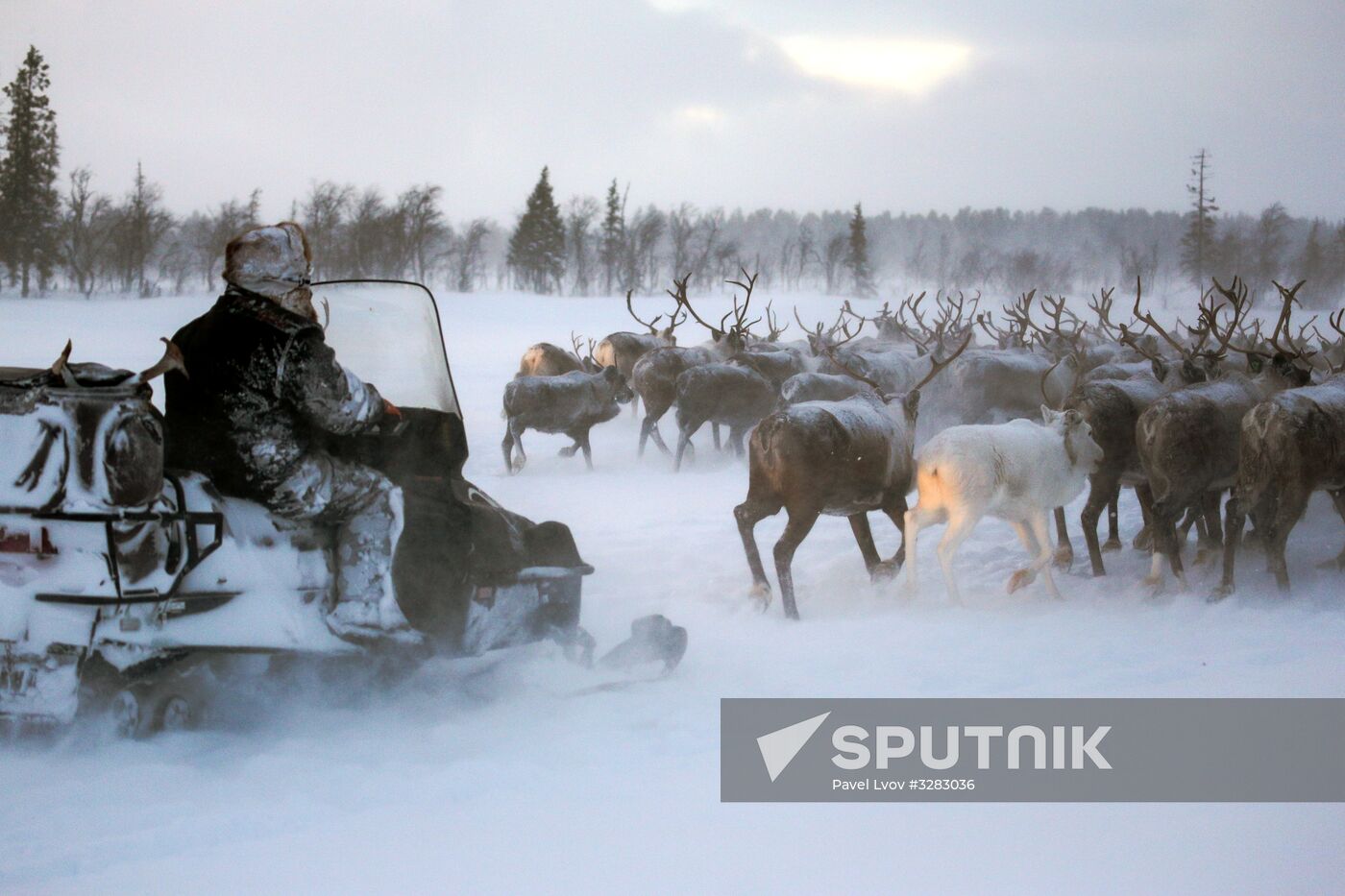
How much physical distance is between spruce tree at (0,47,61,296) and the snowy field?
0.47m

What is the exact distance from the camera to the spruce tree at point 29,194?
4.13 meters

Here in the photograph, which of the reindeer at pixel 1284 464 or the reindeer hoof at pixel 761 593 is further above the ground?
the reindeer at pixel 1284 464

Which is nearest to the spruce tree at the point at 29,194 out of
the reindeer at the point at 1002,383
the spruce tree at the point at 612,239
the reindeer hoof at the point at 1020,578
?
the spruce tree at the point at 612,239

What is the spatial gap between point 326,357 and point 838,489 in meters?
2.07

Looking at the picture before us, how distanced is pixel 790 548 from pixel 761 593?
9.1 inches

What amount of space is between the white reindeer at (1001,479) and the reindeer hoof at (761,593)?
540 millimetres

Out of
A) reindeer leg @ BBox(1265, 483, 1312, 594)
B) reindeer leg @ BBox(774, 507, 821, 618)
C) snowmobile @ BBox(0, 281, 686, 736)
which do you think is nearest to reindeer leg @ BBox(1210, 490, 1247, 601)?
reindeer leg @ BBox(1265, 483, 1312, 594)

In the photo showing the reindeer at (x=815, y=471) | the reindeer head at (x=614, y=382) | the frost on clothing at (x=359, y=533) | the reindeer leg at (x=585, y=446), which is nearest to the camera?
the frost on clothing at (x=359, y=533)

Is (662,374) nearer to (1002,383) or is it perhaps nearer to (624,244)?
(624,244)

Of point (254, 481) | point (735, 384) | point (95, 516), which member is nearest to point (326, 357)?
point (254, 481)

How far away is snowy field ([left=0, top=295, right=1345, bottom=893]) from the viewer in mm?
2072

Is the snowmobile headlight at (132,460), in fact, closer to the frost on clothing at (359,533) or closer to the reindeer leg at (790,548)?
the frost on clothing at (359,533)

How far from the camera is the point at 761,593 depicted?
3789mm

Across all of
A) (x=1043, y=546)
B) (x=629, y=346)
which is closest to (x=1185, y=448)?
(x=1043, y=546)
